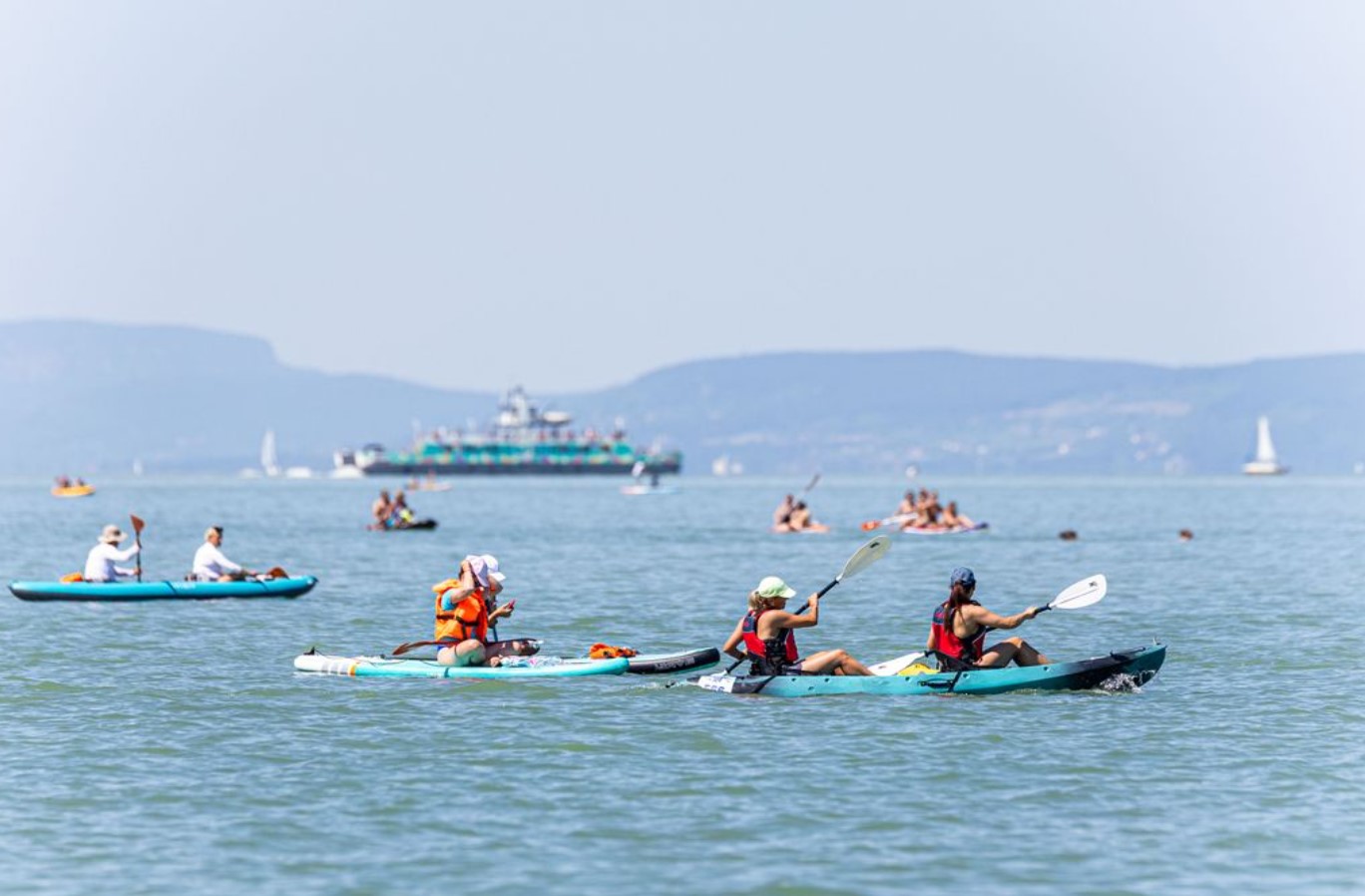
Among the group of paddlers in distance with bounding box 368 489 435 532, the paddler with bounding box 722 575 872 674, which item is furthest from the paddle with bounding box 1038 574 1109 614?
the group of paddlers in distance with bounding box 368 489 435 532

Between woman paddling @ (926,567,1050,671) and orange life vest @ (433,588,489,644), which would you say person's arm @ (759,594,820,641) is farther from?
orange life vest @ (433,588,489,644)

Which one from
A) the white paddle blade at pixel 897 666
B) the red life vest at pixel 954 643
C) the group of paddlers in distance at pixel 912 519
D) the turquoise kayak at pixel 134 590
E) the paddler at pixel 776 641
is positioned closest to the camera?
the paddler at pixel 776 641

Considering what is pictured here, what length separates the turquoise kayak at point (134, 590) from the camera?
41.9 metres

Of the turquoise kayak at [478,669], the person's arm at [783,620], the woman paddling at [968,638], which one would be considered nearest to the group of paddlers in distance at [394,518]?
the turquoise kayak at [478,669]

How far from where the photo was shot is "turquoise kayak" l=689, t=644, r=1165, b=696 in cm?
2605

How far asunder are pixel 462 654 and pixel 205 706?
374 cm

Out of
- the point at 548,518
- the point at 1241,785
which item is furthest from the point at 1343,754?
the point at 548,518

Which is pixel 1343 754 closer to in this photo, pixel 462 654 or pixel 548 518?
pixel 462 654

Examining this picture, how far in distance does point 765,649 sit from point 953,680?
8.41ft

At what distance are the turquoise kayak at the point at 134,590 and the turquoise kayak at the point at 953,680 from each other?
61.9 feet

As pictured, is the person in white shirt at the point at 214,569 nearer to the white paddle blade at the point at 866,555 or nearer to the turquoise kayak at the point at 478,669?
the turquoise kayak at the point at 478,669

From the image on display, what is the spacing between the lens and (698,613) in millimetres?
43719

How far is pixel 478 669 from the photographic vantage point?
28203mm

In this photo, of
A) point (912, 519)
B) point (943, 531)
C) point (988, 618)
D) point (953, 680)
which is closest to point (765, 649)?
point (953, 680)
